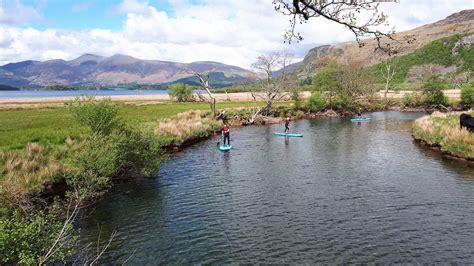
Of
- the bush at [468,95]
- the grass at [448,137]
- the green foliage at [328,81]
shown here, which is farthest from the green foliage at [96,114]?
the bush at [468,95]

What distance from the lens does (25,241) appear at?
41.8 ft

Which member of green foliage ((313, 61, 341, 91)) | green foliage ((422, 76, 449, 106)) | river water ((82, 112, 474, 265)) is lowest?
river water ((82, 112, 474, 265))

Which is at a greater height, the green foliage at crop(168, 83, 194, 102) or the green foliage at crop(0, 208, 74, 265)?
the green foliage at crop(168, 83, 194, 102)

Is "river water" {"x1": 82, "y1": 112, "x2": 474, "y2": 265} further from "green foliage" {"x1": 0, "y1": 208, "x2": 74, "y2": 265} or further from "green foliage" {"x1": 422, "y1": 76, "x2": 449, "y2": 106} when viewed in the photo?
"green foliage" {"x1": 422, "y1": 76, "x2": 449, "y2": 106}

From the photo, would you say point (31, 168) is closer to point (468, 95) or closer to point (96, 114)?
point (96, 114)

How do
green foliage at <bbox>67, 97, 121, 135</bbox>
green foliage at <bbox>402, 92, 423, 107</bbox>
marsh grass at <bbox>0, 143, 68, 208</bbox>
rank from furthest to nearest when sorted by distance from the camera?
green foliage at <bbox>402, 92, 423, 107</bbox>
green foliage at <bbox>67, 97, 121, 135</bbox>
marsh grass at <bbox>0, 143, 68, 208</bbox>

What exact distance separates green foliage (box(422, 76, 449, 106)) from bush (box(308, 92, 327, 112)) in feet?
101

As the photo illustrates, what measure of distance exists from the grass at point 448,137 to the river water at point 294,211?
201 centimetres

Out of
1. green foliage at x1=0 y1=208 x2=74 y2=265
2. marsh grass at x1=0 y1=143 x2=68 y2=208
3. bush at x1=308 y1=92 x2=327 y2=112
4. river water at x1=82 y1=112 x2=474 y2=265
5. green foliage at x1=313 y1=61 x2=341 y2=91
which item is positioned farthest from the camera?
green foliage at x1=313 y1=61 x2=341 y2=91

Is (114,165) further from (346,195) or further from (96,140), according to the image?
(346,195)

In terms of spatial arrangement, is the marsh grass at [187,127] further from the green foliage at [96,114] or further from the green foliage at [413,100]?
the green foliage at [413,100]

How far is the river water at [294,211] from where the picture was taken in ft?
57.3

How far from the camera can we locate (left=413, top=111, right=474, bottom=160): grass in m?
37.0

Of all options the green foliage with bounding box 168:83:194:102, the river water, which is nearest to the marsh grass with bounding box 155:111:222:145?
the river water
